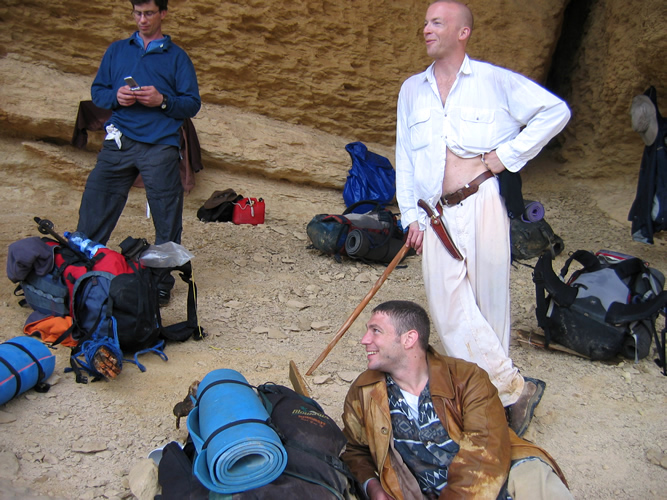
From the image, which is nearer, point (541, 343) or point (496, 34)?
point (541, 343)

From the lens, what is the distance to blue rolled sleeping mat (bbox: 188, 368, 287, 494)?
1.84m

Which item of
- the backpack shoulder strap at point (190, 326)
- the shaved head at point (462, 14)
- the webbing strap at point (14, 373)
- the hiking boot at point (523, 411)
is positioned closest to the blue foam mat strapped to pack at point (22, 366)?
the webbing strap at point (14, 373)

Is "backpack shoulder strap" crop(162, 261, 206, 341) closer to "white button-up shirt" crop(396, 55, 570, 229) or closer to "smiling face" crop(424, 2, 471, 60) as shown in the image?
"white button-up shirt" crop(396, 55, 570, 229)

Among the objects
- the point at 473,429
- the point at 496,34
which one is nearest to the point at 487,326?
the point at 473,429

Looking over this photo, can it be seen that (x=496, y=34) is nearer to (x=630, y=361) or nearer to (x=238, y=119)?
(x=238, y=119)

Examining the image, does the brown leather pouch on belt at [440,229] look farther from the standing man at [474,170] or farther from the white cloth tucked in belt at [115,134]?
the white cloth tucked in belt at [115,134]

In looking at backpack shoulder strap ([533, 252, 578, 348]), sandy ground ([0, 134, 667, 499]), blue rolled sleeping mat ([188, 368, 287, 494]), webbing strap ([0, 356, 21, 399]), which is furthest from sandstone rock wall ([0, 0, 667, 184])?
blue rolled sleeping mat ([188, 368, 287, 494])

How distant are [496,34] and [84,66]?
434 centimetres

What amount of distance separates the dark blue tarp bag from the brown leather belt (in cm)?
349

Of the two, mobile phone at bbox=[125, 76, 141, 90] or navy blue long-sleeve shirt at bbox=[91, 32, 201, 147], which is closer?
mobile phone at bbox=[125, 76, 141, 90]

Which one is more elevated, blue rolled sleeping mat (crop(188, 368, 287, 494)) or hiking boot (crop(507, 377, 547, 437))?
blue rolled sleeping mat (crop(188, 368, 287, 494))

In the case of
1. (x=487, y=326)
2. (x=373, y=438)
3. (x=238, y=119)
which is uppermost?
(x=238, y=119)

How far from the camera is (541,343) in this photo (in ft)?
12.9

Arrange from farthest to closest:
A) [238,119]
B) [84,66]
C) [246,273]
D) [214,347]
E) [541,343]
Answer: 1. [238,119]
2. [84,66]
3. [246,273]
4. [541,343]
5. [214,347]
